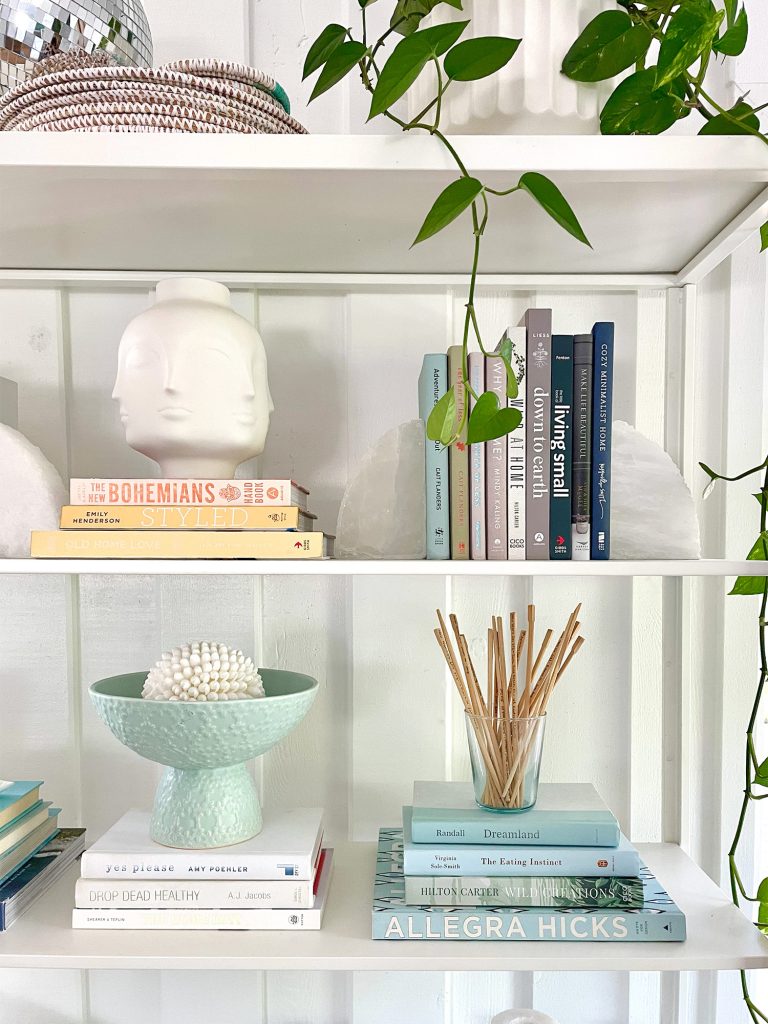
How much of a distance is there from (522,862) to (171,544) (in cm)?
44

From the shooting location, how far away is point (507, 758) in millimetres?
916

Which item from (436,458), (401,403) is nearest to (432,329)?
(401,403)

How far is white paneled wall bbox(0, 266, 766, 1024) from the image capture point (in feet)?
3.66

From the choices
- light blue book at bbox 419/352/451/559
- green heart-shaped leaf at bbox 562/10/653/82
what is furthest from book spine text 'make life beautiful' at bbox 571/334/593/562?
green heart-shaped leaf at bbox 562/10/653/82

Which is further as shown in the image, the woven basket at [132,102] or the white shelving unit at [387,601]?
the white shelving unit at [387,601]

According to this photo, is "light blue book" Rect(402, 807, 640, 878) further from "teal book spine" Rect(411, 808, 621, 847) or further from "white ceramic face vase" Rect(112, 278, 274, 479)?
"white ceramic face vase" Rect(112, 278, 274, 479)

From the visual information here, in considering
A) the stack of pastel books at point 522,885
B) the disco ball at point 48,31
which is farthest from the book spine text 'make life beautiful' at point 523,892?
the disco ball at point 48,31

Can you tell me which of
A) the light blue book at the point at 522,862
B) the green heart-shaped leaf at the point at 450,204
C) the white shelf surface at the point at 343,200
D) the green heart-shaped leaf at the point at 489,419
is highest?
the white shelf surface at the point at 343,200

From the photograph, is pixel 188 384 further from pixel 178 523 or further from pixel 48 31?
pixel 48 31

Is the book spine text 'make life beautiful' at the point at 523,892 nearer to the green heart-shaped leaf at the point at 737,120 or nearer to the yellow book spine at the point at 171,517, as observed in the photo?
the yellow book spine at the point at 171,517

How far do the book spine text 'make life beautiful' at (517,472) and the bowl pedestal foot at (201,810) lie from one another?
14.3 inches

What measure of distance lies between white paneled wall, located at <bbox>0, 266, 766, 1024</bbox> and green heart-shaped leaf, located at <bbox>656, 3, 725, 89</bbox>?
38 cm

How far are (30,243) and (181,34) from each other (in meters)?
0.35

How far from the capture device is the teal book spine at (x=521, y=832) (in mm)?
870
